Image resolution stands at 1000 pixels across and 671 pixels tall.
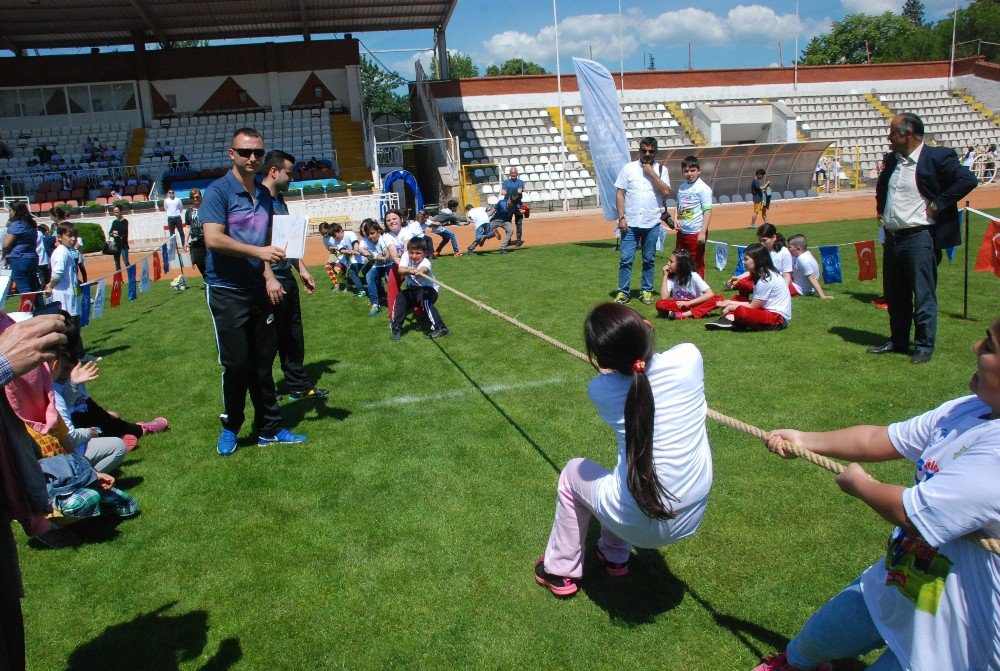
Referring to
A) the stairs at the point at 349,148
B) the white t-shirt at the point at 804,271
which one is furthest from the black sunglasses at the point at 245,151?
the stairs at the point at 349,148

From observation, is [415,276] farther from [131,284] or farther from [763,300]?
[131,284]

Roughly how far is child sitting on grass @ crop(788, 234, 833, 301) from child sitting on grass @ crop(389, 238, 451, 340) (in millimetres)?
4887

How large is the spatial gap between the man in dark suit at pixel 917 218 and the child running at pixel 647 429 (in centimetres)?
453

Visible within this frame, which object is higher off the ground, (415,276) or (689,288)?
(415,276)

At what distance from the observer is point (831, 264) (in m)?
9.44

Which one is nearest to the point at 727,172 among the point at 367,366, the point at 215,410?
the point at 367,366

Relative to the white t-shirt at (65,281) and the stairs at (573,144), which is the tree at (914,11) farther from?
the white t-shirt at (65,281)

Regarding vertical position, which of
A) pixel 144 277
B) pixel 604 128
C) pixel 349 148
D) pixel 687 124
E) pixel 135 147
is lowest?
pixel 144 277

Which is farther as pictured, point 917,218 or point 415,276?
point 415,276

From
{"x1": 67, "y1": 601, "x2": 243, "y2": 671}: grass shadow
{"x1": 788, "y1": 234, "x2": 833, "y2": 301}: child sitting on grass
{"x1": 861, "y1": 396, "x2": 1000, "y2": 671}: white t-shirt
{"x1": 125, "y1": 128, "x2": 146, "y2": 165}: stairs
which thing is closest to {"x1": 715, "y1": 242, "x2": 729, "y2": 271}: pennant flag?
{"x1": 788, "y1": 234, "x2": 833, "y2": 301}: child sitting on grass

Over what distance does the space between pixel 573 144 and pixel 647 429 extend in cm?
2959

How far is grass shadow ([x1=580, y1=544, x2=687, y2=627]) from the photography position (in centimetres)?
320

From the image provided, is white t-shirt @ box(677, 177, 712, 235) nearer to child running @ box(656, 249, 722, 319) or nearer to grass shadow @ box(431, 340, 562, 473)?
child running @ box(656, 249, 722, 319)

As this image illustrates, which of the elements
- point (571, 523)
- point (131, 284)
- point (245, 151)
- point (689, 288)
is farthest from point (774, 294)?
point (131, 284)
